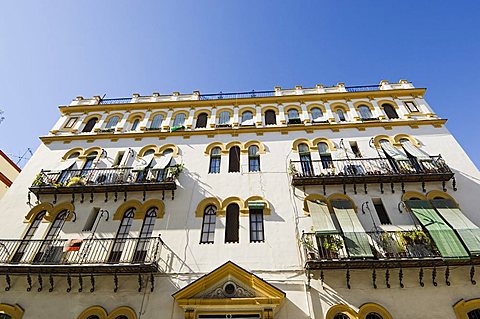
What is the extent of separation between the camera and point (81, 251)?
12.4 m

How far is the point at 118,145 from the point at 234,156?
8096 mm

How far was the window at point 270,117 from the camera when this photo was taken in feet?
62.7

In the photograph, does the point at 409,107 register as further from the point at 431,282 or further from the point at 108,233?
the point at 108,233

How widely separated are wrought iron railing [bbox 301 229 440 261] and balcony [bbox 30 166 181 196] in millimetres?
7935

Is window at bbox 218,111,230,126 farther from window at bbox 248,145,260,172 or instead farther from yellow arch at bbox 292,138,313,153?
yellow arch at bbox 292,138,313,153

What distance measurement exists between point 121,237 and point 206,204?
14.7 ft

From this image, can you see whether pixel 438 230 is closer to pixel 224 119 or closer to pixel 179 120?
pixel 224 119

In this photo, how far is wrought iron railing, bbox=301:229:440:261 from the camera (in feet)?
35.9

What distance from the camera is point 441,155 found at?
50.8 feet

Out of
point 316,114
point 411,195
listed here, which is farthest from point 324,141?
point 411,195

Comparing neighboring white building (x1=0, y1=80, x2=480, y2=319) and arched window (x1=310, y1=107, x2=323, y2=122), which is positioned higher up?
arched window (x1=310, y1=107, x2=323, y2=122)

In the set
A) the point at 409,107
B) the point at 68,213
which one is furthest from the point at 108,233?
the point at 409,107

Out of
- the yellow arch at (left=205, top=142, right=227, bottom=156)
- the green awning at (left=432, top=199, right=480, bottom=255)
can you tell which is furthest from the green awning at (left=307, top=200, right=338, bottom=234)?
the yellow arch at (left=205, top=142, right=227, bottom=156)

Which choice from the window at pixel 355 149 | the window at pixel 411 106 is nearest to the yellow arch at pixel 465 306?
the window at pixel 355 149
